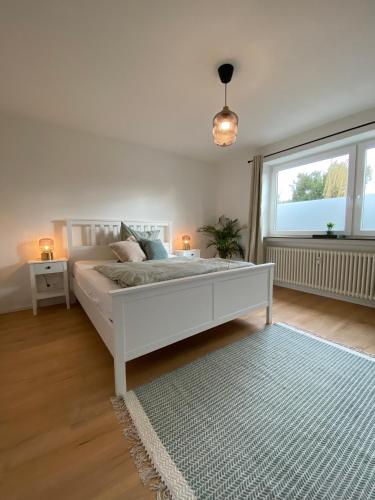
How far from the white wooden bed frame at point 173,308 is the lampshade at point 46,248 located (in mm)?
1194

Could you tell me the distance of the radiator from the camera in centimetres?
265

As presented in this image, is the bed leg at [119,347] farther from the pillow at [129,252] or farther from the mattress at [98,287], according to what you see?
the pillow at [129,252]

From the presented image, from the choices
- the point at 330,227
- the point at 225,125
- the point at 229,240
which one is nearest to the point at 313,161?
the point at 330,227

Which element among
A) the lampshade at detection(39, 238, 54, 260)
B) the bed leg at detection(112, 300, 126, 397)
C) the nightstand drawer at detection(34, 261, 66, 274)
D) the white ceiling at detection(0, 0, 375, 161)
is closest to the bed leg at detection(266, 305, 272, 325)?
the bed leg at detection(112, 300, 126, 397)

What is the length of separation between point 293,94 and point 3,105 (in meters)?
3.13

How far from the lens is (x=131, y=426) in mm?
1122

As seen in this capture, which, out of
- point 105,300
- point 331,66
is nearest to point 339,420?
point 105,300

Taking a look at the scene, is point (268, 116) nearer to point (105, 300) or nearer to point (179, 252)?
point (179, 252)

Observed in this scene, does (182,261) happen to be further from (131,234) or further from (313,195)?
(313,195)

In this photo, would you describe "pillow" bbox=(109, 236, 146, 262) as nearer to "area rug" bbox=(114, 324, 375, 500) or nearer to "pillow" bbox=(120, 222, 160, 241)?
"pillow" bbox=(120, 222, 160, 241)

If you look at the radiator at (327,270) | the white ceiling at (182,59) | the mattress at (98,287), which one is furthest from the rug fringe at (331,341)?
the white ceiling at (182,59)

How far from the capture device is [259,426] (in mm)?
1122

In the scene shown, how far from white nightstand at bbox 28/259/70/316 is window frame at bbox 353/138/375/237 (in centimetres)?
387

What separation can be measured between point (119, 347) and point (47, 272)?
1.81 metres
